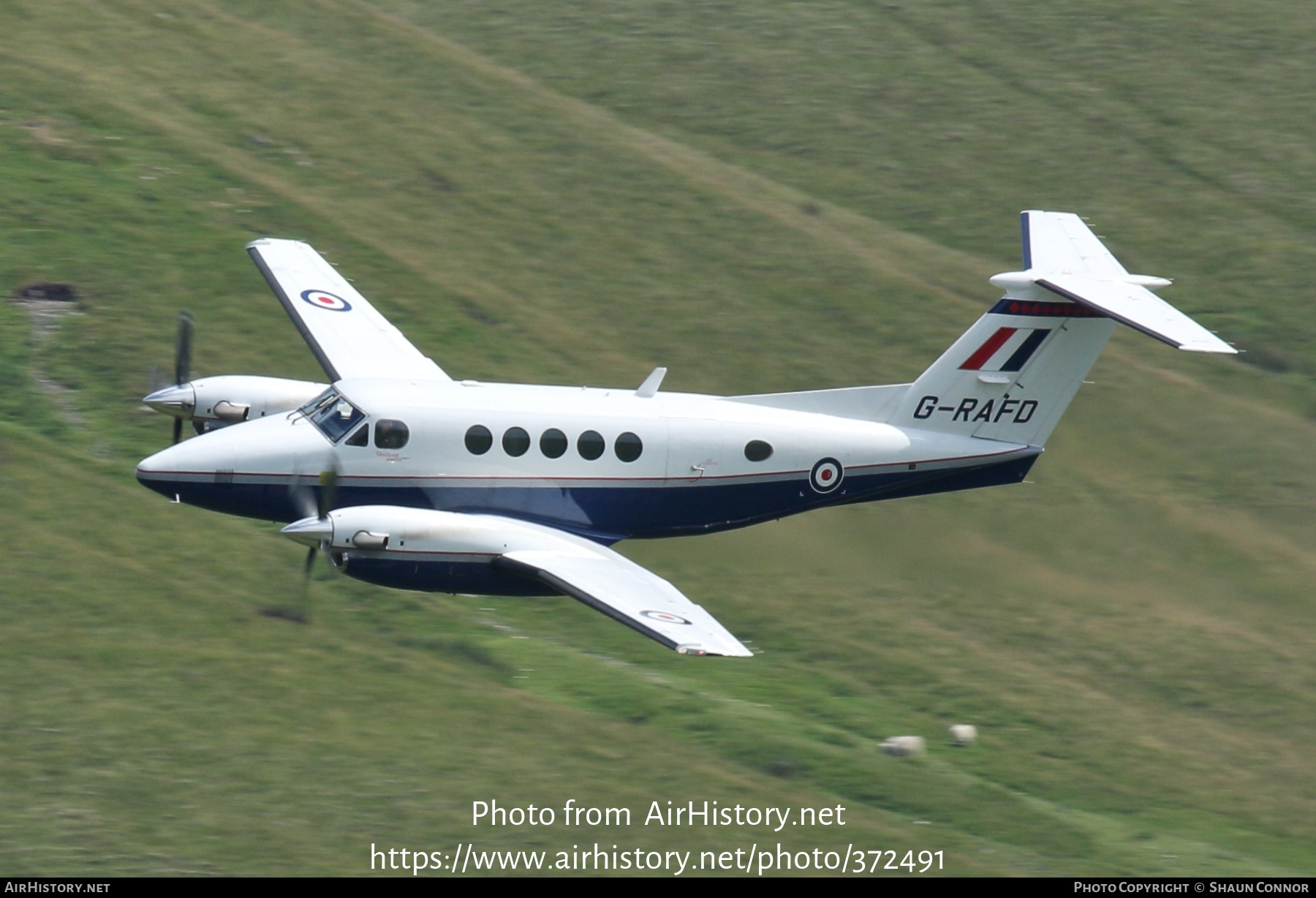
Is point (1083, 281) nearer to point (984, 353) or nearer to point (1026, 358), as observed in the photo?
point (1026, 358)

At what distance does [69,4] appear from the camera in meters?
42.8

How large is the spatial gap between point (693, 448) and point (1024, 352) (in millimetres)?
5695

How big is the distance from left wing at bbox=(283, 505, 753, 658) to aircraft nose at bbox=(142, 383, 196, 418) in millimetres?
4367

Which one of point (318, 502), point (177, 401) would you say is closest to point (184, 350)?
point (177, 401)

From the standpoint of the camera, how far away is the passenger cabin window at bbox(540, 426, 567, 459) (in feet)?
69.0

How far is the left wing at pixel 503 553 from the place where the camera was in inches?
711

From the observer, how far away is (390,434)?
67.8ft

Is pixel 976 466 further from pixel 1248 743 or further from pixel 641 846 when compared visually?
pixel 641 846

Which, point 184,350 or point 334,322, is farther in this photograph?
point 334,322

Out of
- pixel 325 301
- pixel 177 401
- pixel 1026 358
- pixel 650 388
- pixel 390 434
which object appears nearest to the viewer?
pixel 390 434

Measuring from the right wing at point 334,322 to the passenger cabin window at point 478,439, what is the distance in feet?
6.72

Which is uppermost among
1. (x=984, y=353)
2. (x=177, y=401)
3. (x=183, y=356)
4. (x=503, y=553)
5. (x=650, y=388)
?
(x=984, y=353)

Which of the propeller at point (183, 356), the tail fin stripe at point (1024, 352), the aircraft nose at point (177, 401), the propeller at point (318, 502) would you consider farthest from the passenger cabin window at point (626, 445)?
the propeller at point (183, 356)
